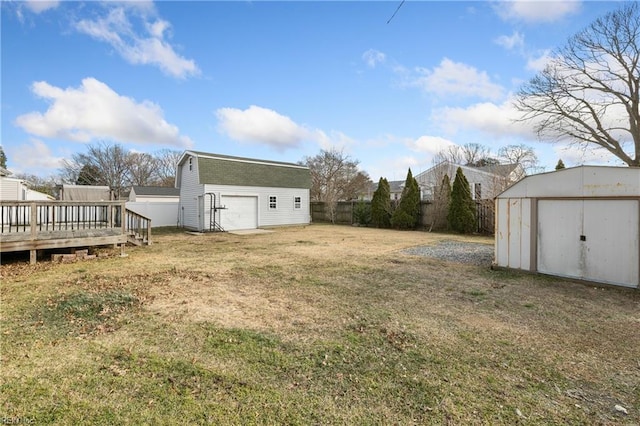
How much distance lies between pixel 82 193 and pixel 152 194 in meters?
10.8

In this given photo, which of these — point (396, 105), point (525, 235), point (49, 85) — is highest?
point (49, 85)

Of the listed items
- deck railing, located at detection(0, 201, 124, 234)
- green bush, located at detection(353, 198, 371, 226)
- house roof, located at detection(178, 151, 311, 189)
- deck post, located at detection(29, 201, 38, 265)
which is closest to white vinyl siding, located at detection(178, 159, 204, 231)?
house roof, located at detection(178, 151, 311, 189)

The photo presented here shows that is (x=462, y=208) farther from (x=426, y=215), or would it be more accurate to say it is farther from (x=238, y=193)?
(x=238, y=193)

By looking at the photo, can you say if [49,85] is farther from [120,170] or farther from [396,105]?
[120,170]

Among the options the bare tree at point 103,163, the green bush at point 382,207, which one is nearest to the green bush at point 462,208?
the green bush at point 382,207

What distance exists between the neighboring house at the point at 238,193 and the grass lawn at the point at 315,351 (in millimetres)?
10949

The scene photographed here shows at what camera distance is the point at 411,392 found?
2619 millimetres

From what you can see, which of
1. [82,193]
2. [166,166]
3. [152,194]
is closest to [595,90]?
[82,193]

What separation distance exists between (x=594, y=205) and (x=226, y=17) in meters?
10.5

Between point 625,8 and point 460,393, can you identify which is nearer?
point 460,393

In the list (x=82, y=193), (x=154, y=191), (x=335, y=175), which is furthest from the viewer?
(x=335, y=175)

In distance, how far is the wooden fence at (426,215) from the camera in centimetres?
1582

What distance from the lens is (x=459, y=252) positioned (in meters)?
10.2

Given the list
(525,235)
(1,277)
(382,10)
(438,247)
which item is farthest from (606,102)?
(1,277)
